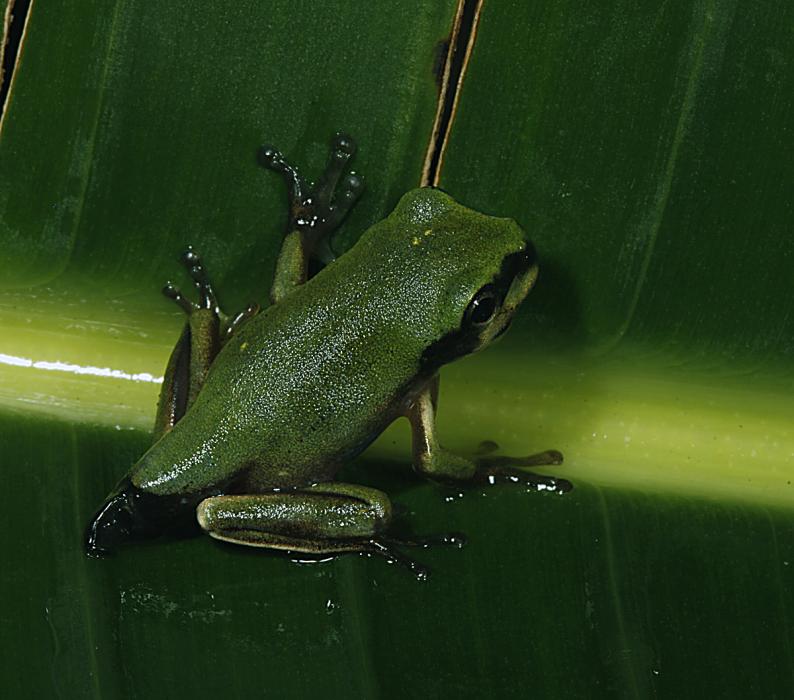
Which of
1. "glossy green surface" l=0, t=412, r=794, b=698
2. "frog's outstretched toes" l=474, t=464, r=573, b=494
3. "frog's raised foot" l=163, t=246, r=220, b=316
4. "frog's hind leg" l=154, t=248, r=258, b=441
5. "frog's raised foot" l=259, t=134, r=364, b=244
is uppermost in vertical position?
"frog's raised foot" l=259, t=134, r=364, b=244

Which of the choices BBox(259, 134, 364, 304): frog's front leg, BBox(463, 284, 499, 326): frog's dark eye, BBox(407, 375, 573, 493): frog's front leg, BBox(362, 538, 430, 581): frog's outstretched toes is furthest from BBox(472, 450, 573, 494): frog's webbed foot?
BBox(259, 134, 364, 304): frog's front leg

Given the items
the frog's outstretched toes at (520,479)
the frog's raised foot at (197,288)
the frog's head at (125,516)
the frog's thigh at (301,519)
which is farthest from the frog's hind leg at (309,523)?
the frog's raised foot at (197,288)

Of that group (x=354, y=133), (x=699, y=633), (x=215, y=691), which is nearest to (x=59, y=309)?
(x=354, y=133)

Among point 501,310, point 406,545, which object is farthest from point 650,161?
point 406,545

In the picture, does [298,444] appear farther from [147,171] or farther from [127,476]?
[147,171]

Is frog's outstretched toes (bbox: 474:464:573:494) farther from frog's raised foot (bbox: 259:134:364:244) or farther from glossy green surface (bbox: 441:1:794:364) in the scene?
frog's raised foot (bbox: 259:134:364:244)

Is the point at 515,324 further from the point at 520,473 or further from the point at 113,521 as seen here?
the point at 113,521

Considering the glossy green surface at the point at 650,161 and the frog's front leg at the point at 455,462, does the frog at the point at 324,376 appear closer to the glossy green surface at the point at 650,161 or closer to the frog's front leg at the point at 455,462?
the frog's front leg at the point at 455,462
